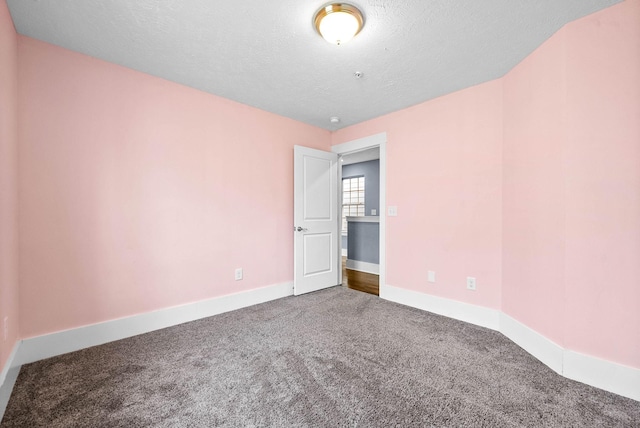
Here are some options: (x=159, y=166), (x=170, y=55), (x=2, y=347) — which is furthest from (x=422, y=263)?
(x=2, y=347)

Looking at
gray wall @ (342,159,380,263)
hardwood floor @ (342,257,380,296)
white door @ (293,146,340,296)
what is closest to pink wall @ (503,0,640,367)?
hardwood floor @ (342,257,380,296)

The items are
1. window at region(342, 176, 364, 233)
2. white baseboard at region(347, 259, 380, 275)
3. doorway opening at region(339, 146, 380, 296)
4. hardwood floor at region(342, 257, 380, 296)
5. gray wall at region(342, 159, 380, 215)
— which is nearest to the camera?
hardwood floor at region(342, 257, 380, 296)

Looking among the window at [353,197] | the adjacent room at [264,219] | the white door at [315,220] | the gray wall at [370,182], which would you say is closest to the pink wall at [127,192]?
the adjacent room at [264,219]

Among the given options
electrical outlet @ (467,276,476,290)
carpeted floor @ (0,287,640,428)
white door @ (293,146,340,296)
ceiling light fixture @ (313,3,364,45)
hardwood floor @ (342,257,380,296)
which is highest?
ceiling light fixture @ (313,3,364,45)

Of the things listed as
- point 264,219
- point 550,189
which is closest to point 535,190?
point 550,189

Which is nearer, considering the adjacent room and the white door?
the adjacent room

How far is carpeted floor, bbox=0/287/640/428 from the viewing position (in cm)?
141

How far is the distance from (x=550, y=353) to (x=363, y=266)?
3.54m

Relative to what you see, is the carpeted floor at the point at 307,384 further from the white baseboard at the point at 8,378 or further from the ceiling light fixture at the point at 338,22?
the ceiling light fixture at the point at 338,22

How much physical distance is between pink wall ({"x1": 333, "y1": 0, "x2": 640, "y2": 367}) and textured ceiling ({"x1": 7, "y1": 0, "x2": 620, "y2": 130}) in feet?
0.81

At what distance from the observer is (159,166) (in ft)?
8.30

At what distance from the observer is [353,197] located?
6.62 meters

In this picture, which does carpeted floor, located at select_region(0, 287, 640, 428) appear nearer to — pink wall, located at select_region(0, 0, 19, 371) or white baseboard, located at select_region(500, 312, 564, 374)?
white baseboard, located at select_region(500, 312, 564, 374)

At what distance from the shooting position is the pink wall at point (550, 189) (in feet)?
5.34
